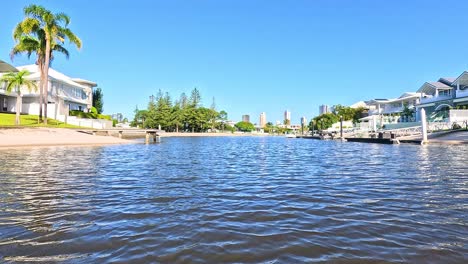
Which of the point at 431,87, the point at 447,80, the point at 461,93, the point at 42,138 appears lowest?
the point at 42,138

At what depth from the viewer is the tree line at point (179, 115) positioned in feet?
313

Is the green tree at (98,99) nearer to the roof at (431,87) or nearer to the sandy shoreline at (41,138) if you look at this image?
the sandy shoreline at (41,138)

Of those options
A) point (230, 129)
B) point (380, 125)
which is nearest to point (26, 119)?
point (380, 125)

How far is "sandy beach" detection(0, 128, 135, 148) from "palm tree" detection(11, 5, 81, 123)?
954 centimetres

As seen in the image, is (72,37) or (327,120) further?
(327,120)

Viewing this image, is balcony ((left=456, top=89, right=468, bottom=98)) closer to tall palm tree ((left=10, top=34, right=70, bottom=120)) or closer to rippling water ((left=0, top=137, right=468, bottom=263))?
rippling water ((left=0, top=137, right=468, bottom=263))

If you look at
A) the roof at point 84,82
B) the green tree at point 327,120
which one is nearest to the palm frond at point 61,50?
the roof at point 84,82

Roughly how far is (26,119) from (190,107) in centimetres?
6169

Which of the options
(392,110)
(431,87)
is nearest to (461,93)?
(431,87)

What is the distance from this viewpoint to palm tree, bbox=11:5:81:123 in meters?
37.5

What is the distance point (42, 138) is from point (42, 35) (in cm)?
1877

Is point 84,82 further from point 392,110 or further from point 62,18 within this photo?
point 392,110

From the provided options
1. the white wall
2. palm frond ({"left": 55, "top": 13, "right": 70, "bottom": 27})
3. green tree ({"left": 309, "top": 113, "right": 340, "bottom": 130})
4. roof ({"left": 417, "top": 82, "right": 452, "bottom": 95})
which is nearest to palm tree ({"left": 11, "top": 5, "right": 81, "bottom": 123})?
palm frond ({"left": 55, "top": 13, "right": 70, "bottom": 27})

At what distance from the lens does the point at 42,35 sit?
39.4 metres
